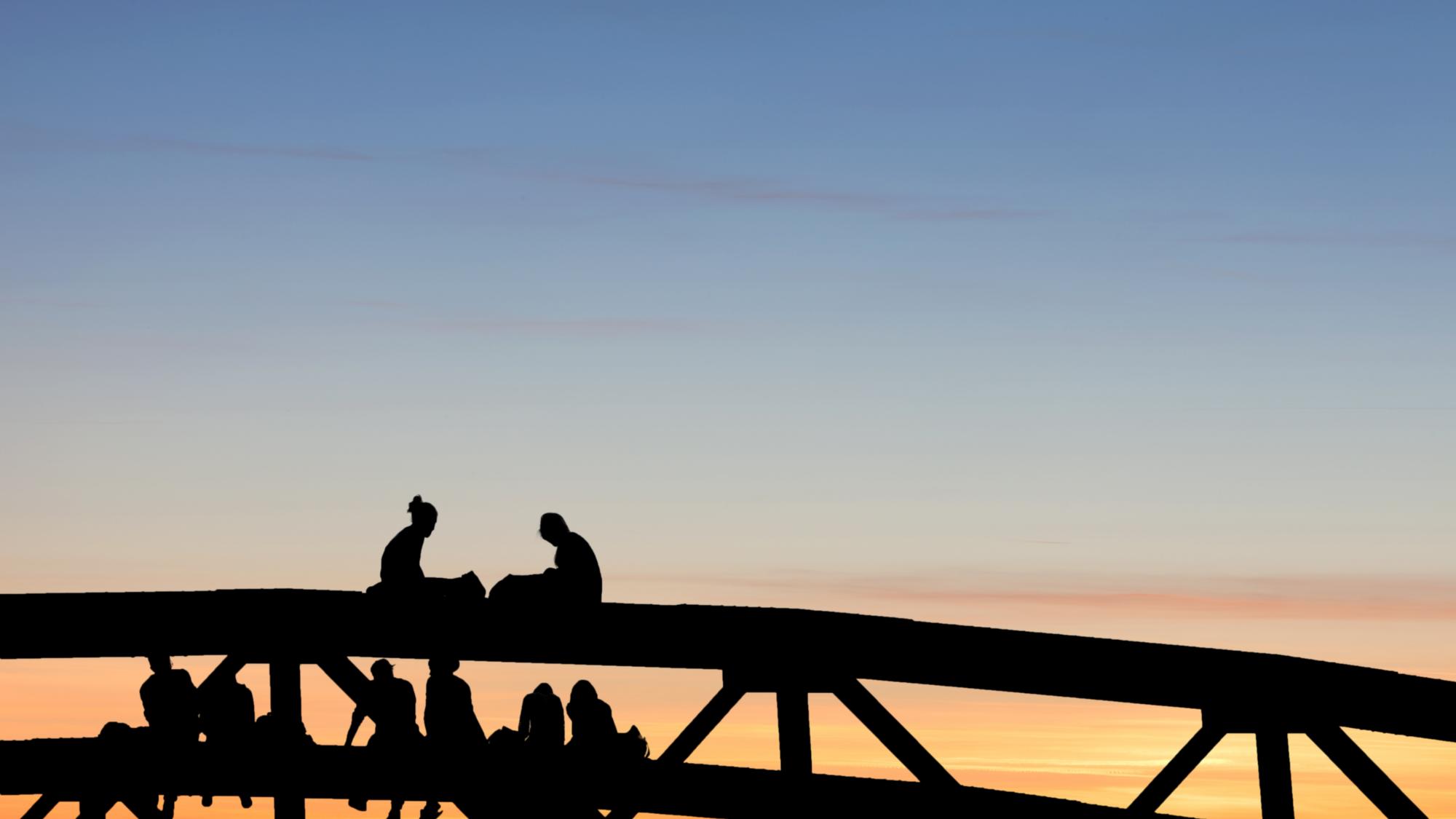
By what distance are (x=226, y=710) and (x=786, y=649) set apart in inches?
161

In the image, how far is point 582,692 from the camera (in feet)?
48.1

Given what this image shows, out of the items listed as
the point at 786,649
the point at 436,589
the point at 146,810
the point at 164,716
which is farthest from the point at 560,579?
the point at 146,810

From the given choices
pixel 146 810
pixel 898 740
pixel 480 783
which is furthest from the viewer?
pixel 146 810

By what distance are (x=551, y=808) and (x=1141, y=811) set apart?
3.97 meters

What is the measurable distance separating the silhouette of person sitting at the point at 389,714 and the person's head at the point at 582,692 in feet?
4.20

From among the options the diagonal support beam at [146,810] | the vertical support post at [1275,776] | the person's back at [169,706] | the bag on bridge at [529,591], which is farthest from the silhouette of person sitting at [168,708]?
the vertical support post at [1275,776]

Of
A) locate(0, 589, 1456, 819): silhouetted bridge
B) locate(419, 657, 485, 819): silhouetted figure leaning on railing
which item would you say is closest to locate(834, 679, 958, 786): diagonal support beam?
locate(0, 589, 1456, 819): silhouetted bridge

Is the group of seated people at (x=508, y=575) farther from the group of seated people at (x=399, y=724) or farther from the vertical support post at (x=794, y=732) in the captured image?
the vertical support post at (x=794, y=732)

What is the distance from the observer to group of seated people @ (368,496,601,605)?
50.2 ft

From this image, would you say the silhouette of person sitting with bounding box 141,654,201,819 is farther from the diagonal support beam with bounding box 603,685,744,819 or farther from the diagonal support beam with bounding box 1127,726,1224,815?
the diagonal support beam with bounding box 1127,726,1224,815

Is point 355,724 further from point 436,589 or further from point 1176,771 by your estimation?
point 1176,771

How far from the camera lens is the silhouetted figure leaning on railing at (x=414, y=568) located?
15367 millimetres

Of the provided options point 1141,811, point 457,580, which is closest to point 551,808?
point 457,580

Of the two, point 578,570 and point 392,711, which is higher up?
point 578,570
